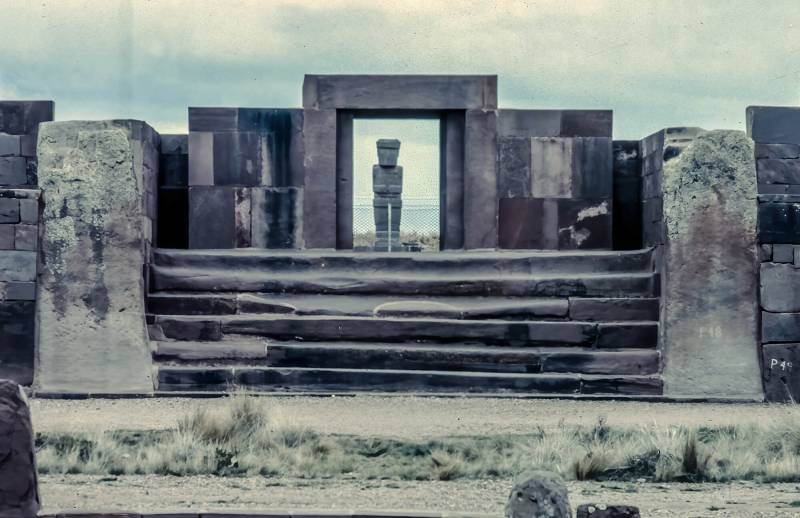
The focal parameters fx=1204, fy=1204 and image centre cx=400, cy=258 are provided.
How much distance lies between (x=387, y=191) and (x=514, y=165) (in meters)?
9.04

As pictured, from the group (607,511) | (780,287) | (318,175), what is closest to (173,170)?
(318,175)

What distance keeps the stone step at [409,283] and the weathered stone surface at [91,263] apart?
0.64 meters

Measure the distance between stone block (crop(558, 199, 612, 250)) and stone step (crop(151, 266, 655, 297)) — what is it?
1.61 metres

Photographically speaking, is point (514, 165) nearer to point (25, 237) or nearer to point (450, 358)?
point (450, 358)

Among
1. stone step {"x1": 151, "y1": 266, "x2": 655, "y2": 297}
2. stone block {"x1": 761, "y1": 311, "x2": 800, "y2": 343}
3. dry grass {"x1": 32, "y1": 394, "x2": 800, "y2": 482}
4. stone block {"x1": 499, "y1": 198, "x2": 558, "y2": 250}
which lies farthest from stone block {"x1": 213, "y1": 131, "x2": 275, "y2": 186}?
stone block {"x1": 761, "y1": 311, "x2": 800, "y2": 343}

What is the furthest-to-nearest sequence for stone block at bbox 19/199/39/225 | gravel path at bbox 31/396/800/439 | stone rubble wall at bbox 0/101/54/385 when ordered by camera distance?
stone block at bbox 19/199/39/225 < stone rubble wall at bbox 0/101/54/385 < gravel path at bbox 31/396/800/439

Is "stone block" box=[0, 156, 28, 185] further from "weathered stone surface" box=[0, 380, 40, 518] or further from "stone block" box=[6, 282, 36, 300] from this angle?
"weathered stone surface" box=[0, 380, 40, 518]

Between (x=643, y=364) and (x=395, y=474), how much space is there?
174 inches

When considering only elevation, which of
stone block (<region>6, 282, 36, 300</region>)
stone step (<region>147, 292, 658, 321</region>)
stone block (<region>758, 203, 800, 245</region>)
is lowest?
stone step (<region>147, 292, 658, 321</region>)

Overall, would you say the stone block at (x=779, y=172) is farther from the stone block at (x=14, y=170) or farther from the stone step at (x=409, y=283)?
the stone block at (x=14, y=170)

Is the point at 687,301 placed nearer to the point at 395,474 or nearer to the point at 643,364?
the point at 643,364

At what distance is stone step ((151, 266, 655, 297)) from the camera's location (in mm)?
12297

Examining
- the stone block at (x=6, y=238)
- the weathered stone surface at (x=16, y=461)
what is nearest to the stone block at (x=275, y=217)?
the stone block at (x=6, y=238)

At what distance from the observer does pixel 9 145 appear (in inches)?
596
